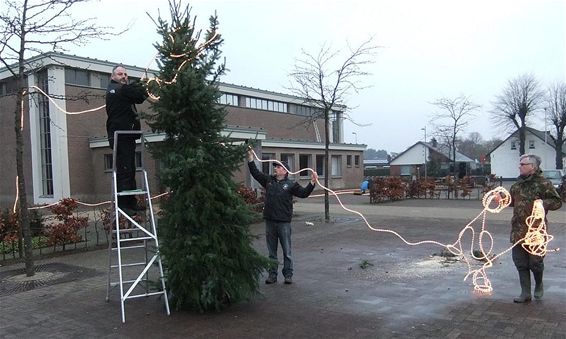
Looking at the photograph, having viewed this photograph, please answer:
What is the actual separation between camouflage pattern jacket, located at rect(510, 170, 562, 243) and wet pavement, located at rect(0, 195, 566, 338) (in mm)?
931

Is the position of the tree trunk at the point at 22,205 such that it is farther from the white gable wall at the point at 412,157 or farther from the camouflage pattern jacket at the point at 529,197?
the white gable wall at the point at 412,157

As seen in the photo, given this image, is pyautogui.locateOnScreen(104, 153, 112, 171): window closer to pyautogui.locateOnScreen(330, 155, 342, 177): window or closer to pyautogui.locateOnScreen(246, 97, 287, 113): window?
pyautogui.locateOnScreen(246, 97, 287, 113): window

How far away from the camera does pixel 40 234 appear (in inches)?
483

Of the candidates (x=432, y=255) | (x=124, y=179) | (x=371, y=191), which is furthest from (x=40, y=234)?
(x=371, y=191)

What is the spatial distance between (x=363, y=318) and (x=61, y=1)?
308 inches

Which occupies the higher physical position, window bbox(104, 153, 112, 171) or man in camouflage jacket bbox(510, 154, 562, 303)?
window bbox(104, 153, 112, 171)

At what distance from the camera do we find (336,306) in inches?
243

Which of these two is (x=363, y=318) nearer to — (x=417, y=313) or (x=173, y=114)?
(x=417, y=313)

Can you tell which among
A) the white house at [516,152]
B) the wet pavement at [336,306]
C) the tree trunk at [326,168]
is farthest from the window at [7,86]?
the white house at [516,152]

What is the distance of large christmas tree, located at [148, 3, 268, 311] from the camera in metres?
5.88

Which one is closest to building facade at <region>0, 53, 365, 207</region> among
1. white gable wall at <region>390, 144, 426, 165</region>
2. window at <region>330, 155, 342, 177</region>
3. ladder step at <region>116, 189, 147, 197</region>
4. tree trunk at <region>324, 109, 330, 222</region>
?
window at <region>330, 155, 342, 177</region>

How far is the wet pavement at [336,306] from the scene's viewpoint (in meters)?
5.26

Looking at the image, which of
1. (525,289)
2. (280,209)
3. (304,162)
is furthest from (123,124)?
(304,162)

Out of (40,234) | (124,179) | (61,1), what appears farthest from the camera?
(40,234)
